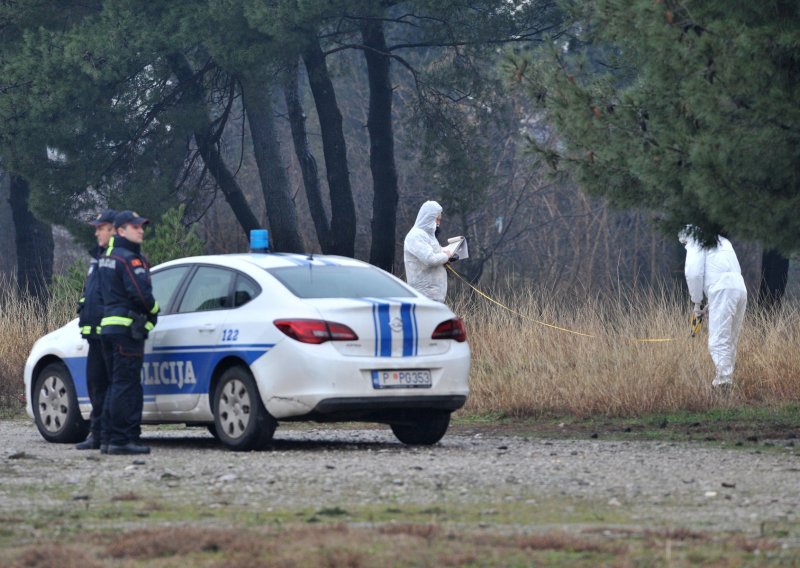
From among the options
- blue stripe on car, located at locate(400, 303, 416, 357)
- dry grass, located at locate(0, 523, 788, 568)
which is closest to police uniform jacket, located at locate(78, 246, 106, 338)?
blue stripe on car, located at locate(400, 303, 416, 357)

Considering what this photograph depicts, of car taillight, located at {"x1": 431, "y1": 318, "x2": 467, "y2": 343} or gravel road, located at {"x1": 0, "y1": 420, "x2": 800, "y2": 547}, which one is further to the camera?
car taillight, located at {"x1": 431, "y1": 318, "x2": 467, "y2": 343}

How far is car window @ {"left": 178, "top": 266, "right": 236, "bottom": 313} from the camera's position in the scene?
492 inches

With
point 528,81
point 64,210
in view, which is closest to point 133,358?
point 528,81

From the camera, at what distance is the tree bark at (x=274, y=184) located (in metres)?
31.5

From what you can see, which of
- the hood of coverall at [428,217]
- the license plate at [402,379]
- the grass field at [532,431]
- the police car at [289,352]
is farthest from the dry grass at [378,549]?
the hood of coverall at [428,217]

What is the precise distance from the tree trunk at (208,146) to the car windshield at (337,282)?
1794 centimetres

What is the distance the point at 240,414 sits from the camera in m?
12.0

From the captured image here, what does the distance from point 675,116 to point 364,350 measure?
3.05 m

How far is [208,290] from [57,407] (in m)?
1.87

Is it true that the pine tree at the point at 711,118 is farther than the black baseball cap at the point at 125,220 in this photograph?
No

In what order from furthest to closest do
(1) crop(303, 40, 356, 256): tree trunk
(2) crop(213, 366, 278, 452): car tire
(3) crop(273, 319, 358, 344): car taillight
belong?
(1) crop(303, 40, 356, 256): tree trunk
(2) crop(213, 366, 278, 452): car tire
(3) crop(273, 319, 358, 344): car taillight

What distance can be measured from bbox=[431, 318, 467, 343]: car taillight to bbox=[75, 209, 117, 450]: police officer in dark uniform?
8.66 feet

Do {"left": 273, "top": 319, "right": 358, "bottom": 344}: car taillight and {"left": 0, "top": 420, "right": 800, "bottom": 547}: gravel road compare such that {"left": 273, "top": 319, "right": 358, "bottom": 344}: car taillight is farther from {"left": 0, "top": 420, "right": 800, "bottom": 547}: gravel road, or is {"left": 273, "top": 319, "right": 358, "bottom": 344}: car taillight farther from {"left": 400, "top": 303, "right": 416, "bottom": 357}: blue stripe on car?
{"left": 0, "top": 420, "right": 800, "bottom": 547}: gravel road

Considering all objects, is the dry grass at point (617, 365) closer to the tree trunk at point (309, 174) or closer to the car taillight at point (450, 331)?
the car taillight at point (450, 331)
